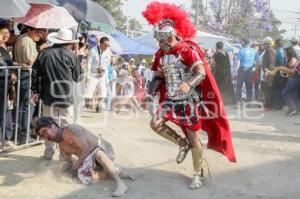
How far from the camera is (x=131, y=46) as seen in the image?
19234 millimetres

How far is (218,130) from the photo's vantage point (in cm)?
539

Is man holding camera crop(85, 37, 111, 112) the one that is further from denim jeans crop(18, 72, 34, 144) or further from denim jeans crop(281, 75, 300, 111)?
denim jeans crop(281, 75, 300, 111)

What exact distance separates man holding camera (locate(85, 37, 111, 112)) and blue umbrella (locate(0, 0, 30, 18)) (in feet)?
13.4

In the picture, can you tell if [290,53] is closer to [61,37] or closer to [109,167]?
[61,37]

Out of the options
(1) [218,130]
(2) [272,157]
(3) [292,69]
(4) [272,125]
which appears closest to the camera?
(1) [218,130]

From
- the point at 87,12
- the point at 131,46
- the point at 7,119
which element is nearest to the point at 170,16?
the point at 7,119

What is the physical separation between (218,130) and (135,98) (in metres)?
6.71

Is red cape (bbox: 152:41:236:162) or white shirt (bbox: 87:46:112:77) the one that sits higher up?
white shirt (bbox: 87:46:112:77)

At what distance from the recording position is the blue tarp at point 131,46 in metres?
19.0

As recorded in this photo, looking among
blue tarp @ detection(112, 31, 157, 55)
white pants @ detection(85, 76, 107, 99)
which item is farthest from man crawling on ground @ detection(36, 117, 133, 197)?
blue tarp @ detection(112, 31, 157, 55)

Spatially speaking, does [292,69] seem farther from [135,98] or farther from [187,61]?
[187,61]

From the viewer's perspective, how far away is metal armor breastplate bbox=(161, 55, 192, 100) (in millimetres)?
5074

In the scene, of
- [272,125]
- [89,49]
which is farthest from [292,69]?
[89,49]

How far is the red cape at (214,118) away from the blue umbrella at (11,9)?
169cm
